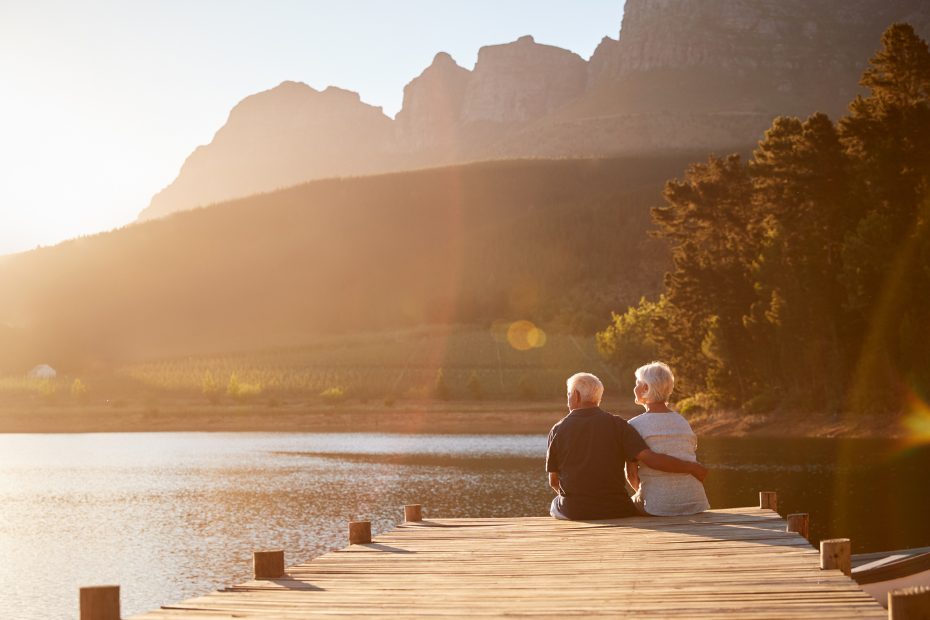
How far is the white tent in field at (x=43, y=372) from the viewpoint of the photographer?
10888cm

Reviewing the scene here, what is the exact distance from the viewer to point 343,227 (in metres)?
174

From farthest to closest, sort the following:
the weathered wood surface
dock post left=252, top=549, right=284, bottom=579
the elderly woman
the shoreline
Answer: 1. the shoreline
2. the elderly woman
3. dock post left=252, top=549, right=284, bottom=579
4. the weathered wood surface

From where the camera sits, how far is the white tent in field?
4286 inches

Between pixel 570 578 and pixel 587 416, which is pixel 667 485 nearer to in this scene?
pixel 587 416

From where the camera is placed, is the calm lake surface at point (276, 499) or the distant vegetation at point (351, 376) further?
the distant vegetation at point (351, 376)

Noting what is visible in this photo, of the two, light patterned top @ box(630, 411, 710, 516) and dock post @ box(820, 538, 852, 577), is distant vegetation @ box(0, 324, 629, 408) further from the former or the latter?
dock post @ box(820, 538, 852, 577)

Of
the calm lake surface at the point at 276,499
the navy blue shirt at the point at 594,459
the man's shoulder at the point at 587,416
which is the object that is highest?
the man's shoulder at the point at 587,416

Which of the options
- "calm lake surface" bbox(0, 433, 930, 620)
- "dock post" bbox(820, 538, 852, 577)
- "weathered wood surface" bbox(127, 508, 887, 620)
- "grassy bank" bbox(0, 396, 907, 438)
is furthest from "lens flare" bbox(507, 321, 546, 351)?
"dock post" bbox(820, 538, 852, 577)

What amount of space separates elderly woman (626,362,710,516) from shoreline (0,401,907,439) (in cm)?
6119

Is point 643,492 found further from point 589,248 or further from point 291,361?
point 589,248

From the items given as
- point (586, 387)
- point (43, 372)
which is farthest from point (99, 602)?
point (43, 372)

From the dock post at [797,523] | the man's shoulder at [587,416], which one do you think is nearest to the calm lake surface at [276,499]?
the man's shoulder at [587,416]

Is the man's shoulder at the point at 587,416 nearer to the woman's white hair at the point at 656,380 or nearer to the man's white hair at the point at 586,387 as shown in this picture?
the man's white hair at the point at 586,387

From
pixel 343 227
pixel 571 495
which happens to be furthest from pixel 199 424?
pixel 343 227
